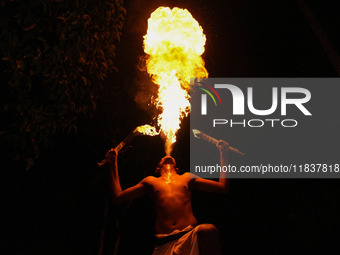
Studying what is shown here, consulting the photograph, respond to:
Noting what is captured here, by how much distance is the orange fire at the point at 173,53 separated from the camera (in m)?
5.95

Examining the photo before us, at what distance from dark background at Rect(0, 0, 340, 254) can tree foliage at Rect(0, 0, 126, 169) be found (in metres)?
1.38

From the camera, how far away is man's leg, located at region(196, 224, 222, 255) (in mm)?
4254

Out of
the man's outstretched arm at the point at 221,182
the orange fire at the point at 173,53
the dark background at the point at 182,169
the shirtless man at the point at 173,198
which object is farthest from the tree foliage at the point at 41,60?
the man's outstretched arm at the point at 221,182

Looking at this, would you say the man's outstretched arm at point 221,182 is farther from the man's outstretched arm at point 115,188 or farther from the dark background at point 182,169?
the dark background at point 182,169

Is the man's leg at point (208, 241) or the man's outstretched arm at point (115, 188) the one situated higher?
the man's outstretched arm at point (115, 188)

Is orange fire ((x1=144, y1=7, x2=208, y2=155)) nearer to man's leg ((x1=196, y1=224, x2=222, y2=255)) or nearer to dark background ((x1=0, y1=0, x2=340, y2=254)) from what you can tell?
dark background ((x1=0, y1=0, x2=340, y2=254))

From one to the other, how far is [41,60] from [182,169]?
3230 millimetres

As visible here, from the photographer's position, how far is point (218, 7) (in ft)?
25.7

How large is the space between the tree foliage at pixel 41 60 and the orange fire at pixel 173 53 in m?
1.03

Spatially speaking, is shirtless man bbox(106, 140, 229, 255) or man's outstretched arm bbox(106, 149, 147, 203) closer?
shirtless man bbox(106, 140, 229, 255)

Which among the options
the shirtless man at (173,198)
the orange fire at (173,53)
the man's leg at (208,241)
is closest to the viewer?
the man's leg at (208,241)

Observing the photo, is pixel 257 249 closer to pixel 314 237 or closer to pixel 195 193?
pixel 314 237

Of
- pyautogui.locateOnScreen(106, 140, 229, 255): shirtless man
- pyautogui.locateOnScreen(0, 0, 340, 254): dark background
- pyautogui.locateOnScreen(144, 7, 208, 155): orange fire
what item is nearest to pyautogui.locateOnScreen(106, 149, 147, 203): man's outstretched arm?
pyautogui.locateOnScreen(106, 140, 229, 255): shirtless man

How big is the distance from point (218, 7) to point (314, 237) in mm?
4202
